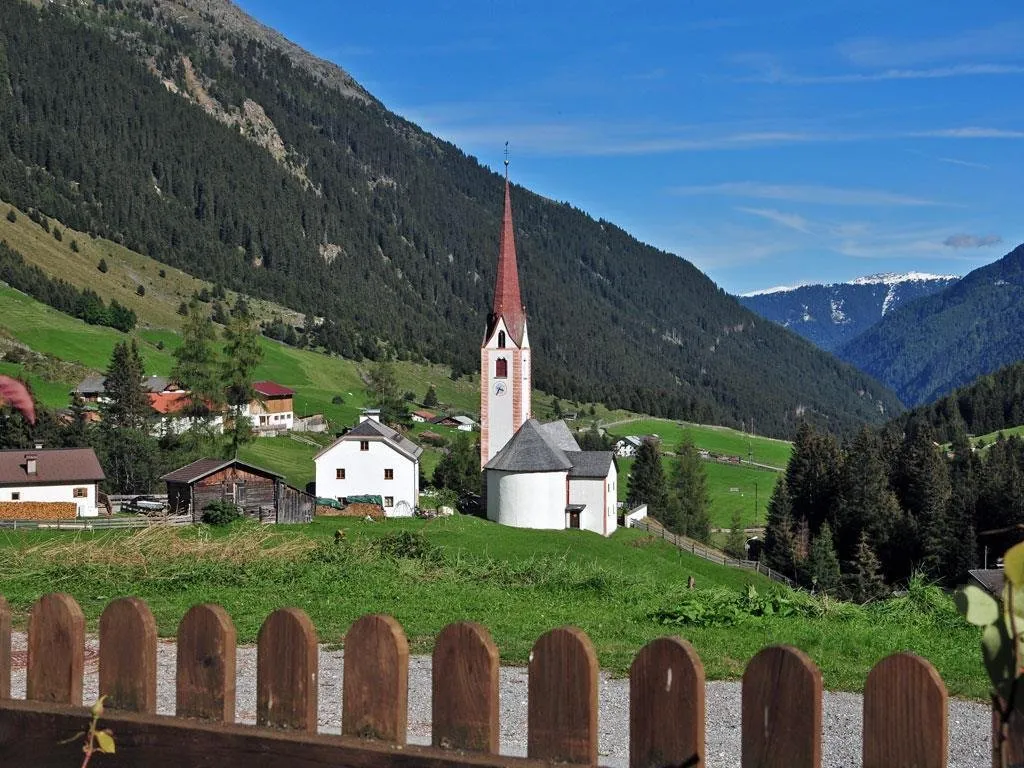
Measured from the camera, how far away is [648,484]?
78.4m

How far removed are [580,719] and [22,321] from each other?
380ft

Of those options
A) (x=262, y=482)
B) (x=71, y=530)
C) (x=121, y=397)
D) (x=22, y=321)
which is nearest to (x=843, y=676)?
(x=71, y=530)

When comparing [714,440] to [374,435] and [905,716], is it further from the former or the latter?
[905,716]

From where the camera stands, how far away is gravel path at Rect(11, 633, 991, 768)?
18.9ft

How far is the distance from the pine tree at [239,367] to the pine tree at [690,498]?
3384cm

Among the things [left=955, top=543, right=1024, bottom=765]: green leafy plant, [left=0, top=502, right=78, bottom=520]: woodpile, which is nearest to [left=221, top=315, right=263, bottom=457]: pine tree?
[left=0, top=502, right=78, bottom=520]: woodpile

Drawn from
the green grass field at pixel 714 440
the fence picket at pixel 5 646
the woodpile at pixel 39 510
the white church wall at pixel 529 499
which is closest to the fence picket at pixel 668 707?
the fence picket at pixel 5 646

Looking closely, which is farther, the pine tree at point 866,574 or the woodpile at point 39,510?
the pine tree at point 866,574

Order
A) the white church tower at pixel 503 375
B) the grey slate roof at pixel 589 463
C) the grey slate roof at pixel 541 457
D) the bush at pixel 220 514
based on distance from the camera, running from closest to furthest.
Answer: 1. the bush at pixel 220 514
2. the grey slate roof at pixel 541 457
3. the grey slate roof at pixel 589 463
4. the white church tower at pixel 503 375

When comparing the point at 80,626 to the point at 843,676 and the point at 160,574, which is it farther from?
the point at 160,574

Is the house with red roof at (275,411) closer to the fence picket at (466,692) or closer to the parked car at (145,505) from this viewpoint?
the parked car at (145,505)

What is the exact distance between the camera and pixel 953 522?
57562mm

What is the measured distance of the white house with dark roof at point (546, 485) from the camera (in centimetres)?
5119

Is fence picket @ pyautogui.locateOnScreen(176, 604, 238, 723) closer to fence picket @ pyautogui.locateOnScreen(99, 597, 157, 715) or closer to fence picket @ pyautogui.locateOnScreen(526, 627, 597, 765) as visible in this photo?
fence picket @ pyautogui.locateOnScreen(99, 597, 157, 715)
